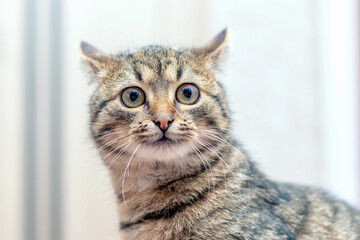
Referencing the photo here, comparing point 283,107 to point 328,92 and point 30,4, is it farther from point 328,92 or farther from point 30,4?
point 30,4

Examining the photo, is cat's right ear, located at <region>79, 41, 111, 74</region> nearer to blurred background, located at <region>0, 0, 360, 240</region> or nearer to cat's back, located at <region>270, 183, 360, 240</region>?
blurred background, located at <region>0, 0, 360, 240</region>

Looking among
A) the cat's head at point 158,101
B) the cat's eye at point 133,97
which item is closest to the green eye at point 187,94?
the cat's head at point 158,101

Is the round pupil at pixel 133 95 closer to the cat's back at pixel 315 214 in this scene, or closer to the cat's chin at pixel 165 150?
the cat's chin at pixel 165 150

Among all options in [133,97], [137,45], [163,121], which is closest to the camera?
[163,121]

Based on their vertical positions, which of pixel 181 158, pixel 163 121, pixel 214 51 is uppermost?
pixel 214 51

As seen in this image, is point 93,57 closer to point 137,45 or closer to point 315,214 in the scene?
point 137,45

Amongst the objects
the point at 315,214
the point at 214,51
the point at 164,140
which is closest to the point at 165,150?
the point at 164,140

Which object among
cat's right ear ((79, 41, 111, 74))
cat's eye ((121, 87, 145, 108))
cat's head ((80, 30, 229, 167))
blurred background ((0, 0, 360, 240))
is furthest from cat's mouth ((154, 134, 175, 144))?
cat's right ear ((79, 41, 111, 74))
